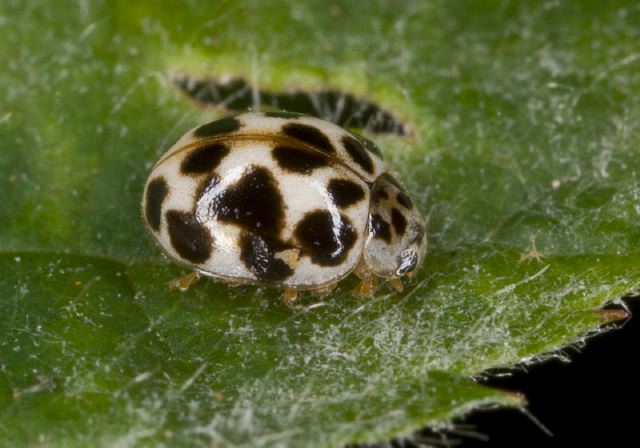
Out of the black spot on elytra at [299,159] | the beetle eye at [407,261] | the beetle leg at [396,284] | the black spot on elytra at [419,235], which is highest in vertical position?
the black spot on elytra at [299,159]

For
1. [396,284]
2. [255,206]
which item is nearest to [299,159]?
[255,206]

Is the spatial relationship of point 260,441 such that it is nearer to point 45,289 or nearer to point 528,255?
point 45,289

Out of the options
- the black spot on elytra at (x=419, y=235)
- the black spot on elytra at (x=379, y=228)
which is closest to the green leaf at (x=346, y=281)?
the black spot on elytra at (x=419, y=235)

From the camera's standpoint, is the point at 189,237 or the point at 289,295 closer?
the point at 189,237

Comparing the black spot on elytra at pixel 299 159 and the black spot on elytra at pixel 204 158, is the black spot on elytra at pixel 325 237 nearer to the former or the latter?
the black spot on elytra at pixel 299 159

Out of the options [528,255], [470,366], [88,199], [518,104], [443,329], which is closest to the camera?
[470,366]

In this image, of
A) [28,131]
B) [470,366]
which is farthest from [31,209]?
[470,366]

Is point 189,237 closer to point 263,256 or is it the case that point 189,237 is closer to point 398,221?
point 263,256
